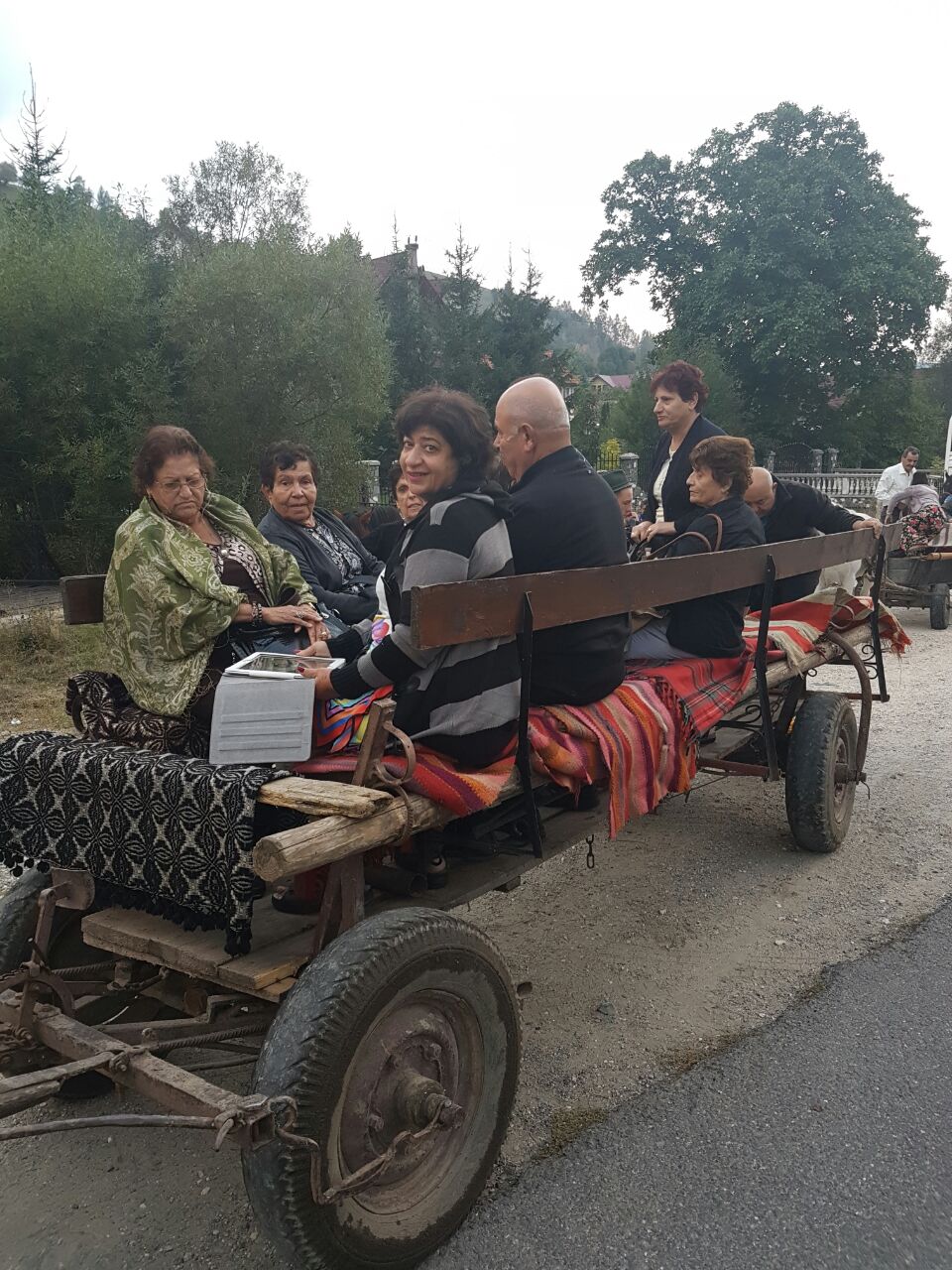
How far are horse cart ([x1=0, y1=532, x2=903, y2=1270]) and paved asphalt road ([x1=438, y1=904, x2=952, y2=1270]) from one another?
25 cm

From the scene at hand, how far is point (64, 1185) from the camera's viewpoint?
2668 mm

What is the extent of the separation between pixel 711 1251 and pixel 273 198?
34337 millimetres

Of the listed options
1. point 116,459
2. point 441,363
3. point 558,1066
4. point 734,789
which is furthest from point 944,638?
point 441,363

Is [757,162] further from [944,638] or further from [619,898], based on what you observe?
[619,898]

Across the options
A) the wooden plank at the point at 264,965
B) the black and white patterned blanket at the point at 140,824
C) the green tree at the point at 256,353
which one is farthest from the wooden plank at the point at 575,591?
the green tree at the point at 256,353

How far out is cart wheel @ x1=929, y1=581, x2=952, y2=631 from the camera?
37.8ft

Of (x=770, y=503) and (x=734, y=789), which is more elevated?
(x=770, y=503)

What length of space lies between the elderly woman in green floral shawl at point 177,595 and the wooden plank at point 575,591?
1181 millimetres

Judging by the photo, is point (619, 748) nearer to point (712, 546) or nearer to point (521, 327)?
point (712, 546)

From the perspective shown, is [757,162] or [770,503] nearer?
[770,503]

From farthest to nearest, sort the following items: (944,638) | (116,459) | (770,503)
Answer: (116,459), (944,638), (770,503)

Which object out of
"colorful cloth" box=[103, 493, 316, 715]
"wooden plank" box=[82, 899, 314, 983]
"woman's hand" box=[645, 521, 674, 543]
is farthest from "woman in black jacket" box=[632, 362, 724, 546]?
"wooden plank" box=[82, 899, 314, 983]

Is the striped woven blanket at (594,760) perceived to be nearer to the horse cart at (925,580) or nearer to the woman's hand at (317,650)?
the woman's hand at (317,650)

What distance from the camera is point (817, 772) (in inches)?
186
